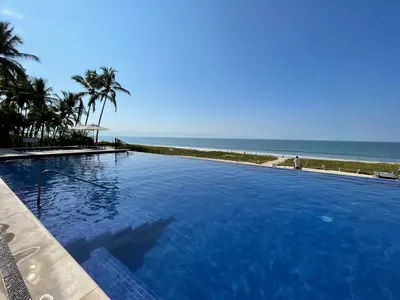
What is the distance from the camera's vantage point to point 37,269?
6.89ft

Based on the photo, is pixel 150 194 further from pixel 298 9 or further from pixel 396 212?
pixel 298 9

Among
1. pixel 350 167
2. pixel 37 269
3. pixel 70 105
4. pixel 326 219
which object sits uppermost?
pixel 70 105

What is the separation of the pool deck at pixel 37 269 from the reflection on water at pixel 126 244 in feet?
2.66

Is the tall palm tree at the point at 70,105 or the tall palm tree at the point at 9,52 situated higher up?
the tall palm tree at the point at 9,52

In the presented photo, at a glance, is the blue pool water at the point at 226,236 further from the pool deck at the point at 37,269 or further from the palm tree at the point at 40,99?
the palm tree at the point at 40,99

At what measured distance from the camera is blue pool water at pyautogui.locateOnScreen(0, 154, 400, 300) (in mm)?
2934

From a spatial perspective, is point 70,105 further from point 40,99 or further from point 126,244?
point 126,244

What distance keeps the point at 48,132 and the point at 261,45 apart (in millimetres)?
20093

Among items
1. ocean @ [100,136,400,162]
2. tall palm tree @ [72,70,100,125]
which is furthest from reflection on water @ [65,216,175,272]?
ocean @ [100,136,400,162]

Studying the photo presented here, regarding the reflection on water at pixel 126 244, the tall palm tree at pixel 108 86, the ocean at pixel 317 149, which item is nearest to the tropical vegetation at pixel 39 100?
the tall palm tree at pixel 108 86

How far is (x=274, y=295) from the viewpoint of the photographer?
280 centimetres

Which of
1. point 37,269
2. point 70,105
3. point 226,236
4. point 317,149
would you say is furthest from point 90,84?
point 317,149

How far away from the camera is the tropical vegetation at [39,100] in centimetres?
1286

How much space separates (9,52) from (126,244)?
53.5 feet
